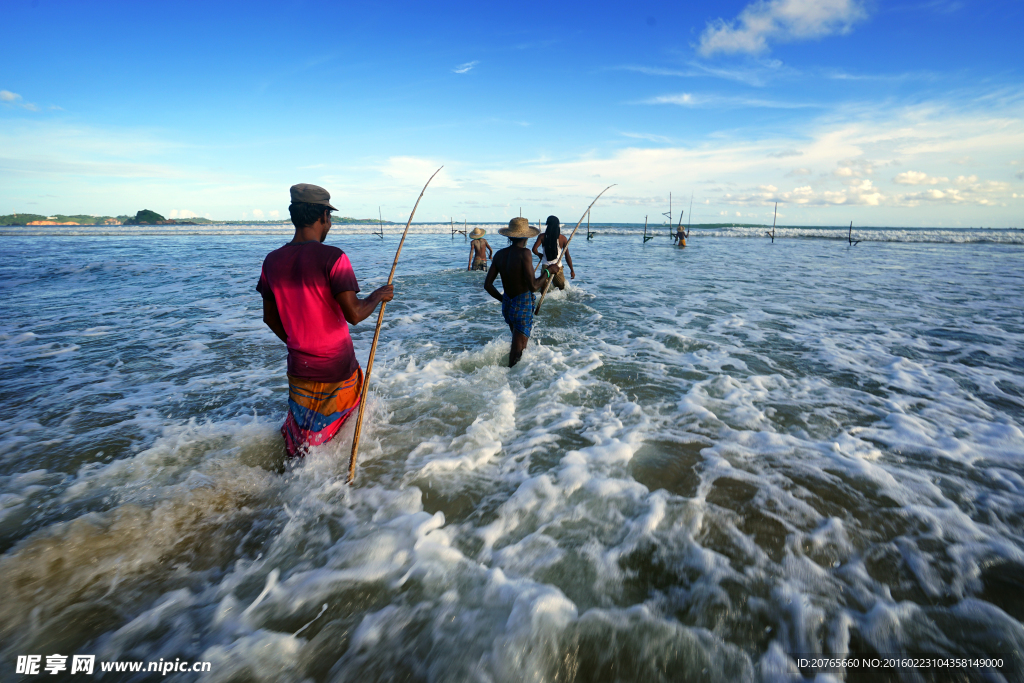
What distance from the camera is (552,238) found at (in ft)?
28.4

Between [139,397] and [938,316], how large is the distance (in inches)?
560

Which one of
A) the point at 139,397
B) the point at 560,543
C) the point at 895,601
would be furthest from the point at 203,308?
the point at 895,601

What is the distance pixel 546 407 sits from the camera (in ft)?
16.0

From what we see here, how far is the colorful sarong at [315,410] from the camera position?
3018 mm

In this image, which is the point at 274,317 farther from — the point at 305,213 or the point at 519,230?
the point at 519,230

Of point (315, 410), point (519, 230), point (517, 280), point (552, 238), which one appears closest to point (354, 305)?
point (315, 410)

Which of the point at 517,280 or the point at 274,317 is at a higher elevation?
the point at 517,280

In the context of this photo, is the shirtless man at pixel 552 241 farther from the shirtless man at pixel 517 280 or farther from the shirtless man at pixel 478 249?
the shirtless man at pixel 478 249

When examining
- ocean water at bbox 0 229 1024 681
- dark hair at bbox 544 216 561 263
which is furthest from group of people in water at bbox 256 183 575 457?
dark hair at bbox 544 216 561 263

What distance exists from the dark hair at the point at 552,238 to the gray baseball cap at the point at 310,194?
5.76 m

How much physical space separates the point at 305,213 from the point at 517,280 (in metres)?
3.15

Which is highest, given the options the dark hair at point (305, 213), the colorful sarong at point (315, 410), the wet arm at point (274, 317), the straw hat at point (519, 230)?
the straw hat at point (519, 230)

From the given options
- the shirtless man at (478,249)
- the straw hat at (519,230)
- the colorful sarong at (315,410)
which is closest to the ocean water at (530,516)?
the colorful sarong at (315,410)

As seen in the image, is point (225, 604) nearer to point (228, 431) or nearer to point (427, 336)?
point (228, 431)
